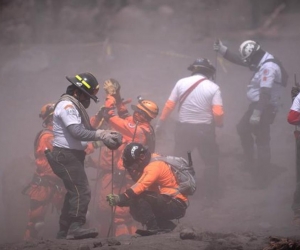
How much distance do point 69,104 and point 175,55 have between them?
10.6 metres

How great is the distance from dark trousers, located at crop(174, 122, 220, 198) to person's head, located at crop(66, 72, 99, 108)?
2935 millimetres

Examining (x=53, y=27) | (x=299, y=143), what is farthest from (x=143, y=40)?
(x=299, y=143)

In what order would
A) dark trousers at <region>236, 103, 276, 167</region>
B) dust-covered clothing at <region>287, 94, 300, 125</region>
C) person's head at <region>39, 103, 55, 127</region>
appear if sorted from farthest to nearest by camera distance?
dark trousers at <region>236, 103, 276, 167</region> → person's head at <region>39, 103, 55, 127</region> → dust-covered clothing at <region>287, 94, 300, 125</region>

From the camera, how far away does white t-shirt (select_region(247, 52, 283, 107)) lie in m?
8.70

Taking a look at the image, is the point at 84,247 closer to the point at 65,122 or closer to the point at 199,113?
the point at 65,122

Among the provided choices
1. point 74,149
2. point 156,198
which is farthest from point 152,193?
point 74,149

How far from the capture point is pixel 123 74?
15.0 metres

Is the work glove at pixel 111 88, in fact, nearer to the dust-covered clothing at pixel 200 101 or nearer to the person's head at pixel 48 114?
the person's head at pixel 48 114

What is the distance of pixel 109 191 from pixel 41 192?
3.36 ft

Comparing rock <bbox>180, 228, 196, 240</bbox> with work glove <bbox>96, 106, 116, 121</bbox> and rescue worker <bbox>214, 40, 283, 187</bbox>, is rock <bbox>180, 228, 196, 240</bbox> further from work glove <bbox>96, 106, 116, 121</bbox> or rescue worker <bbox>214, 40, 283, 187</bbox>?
rescue worker <bbox>214, 40, 283, 187</bbox>

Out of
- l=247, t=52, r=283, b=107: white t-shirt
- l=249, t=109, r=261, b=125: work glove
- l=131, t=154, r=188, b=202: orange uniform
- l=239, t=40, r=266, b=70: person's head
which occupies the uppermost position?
l=239, t=40, r=266, b=70: person's head

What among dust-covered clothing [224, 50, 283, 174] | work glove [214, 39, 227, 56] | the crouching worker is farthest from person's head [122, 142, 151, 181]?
work glove [214, 39, 227, 56]

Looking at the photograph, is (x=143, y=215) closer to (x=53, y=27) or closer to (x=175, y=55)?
(x=175, y=55)

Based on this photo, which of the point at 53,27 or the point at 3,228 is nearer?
the point at 3,228
